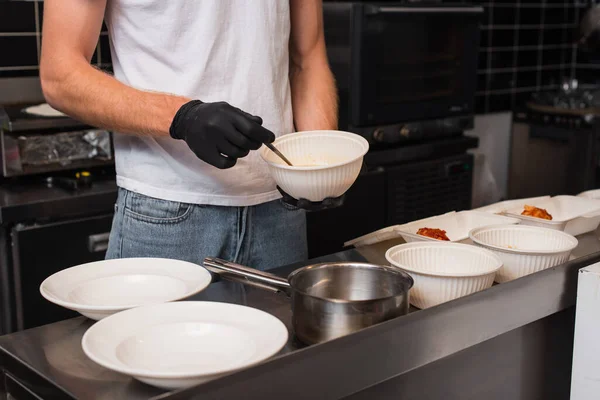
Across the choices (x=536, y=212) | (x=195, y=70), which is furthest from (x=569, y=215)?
(x=195, y=70)

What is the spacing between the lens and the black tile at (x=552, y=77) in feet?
15.1

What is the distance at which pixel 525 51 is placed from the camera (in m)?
4.46

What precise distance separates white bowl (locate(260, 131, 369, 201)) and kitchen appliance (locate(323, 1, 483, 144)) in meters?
1.56

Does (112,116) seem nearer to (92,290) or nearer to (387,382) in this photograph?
(92,290)

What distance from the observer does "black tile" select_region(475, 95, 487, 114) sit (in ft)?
13.8

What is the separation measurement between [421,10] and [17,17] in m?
1.50

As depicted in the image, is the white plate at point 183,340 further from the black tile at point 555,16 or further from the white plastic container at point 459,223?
the black tile at point 555,16

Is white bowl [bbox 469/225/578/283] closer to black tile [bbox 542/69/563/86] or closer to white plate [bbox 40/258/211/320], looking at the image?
white plate [bbox 40/258/211/320]

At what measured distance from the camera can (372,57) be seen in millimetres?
2963

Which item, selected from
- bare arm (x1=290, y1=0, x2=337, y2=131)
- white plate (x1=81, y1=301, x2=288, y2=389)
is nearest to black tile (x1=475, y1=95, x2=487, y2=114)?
bare arm (x1=290, y1=0, x2=337, y2=131)

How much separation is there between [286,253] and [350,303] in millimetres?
634

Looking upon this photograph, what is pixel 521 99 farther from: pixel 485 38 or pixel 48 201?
pixel 48 201

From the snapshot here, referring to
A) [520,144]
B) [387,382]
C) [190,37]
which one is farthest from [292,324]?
[520,144]

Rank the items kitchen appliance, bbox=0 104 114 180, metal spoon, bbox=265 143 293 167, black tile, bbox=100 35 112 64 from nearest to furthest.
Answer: metal spoon, bbox=265 143 293 167 < kitchen appliance, bbox=0 104 114 180 < black tile, bbox=100 35 112 64
